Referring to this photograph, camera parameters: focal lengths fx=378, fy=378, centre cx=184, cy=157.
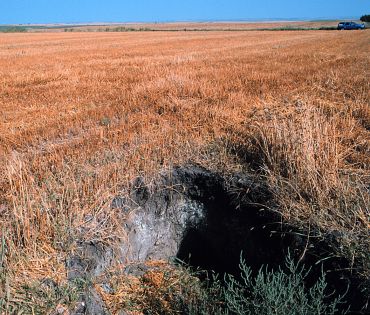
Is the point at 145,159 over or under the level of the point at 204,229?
over

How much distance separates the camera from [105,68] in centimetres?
1171

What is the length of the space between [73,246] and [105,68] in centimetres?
963

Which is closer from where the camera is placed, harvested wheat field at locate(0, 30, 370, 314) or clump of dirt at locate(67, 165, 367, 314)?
harvested wheat field at locate(0, 30, 370, 314)

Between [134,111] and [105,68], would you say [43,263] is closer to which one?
[134,111]

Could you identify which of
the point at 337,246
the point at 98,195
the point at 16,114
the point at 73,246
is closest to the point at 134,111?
the point at 16,114

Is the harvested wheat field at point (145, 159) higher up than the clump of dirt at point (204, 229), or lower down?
higher up

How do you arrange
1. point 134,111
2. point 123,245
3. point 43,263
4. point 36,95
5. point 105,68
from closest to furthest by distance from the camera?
1. point 43,263
2. point 123,245
3. point 134,111
4. point 36,95
5. point 105,68

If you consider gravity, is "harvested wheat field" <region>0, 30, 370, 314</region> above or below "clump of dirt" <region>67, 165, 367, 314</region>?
above

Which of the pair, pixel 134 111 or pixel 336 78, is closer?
pixel 134 111

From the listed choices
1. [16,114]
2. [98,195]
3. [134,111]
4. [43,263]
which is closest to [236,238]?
[98,195]

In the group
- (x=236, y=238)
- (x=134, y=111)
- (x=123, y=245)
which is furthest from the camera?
(x=134, y=111)

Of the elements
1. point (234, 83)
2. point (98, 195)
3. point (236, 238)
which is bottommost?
point (236, 238)

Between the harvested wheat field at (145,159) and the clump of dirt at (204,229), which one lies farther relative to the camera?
the clump of dirt at (204,229)

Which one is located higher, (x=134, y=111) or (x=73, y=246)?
(x=134, y=111)
